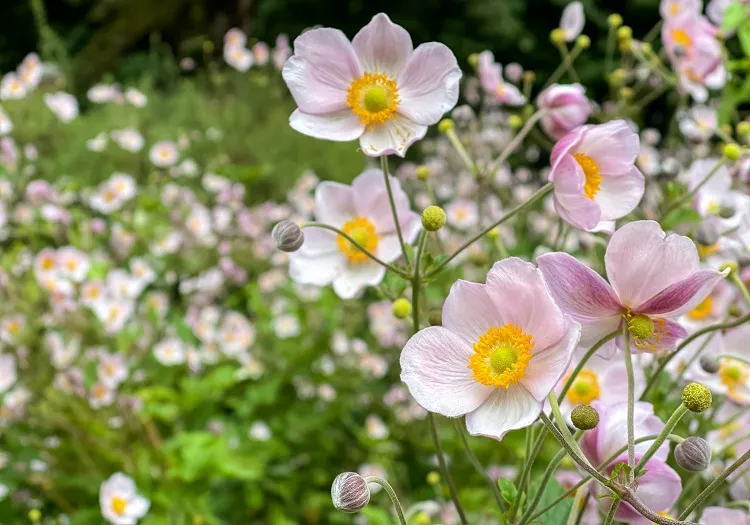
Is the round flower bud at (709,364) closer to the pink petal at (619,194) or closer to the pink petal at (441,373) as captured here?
the pink petal at (619,194)

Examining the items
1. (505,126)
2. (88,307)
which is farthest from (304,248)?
(505,126)

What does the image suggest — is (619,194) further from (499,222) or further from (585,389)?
(585,389)

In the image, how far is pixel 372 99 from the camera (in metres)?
0.76

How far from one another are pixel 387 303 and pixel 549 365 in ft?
5.48

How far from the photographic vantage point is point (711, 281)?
1.82 feet

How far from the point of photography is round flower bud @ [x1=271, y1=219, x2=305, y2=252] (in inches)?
29.1

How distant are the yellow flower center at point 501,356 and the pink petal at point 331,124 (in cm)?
26

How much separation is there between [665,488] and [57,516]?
1691 millimetres

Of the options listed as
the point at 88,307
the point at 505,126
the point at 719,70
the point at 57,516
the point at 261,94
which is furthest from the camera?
the point at 261,94

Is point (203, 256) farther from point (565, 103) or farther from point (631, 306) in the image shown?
point (631, 306)

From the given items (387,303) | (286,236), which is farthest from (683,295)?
(387,303)

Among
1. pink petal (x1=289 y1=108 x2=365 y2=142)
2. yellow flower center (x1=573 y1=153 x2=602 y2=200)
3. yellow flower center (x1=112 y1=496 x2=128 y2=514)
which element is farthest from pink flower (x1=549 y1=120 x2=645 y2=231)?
yellow flower center (x1=112 y1=496 x2=128 y2=514)

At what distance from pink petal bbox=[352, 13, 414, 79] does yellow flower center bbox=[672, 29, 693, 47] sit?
690mm

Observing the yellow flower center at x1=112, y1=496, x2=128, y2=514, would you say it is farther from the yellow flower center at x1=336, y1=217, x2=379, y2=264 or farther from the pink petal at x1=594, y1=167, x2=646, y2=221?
the pink petal at x1=594, y1=167, x2=646, y2=221
